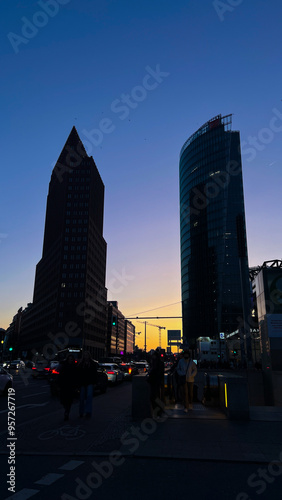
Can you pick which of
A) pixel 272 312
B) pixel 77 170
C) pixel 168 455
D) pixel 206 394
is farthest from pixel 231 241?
pixel 168 455

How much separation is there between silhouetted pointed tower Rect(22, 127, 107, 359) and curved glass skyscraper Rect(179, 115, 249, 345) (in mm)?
32843

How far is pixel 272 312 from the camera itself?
22.9 m

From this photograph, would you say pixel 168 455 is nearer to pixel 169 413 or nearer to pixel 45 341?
pixel 169 413

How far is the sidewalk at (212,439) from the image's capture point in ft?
19.0

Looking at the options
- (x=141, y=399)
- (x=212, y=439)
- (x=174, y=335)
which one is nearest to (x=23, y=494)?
(x=212, y=439)

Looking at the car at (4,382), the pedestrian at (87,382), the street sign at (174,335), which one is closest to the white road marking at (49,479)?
the pedestrian at (87,382)

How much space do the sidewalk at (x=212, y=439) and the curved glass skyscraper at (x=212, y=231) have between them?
9929 centimetres

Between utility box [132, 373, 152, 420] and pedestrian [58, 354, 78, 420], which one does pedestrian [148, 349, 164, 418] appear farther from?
pedestrian [58, 354, 78, 420]

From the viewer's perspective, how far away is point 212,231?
115812mm

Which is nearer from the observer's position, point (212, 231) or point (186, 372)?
point (186, 372)

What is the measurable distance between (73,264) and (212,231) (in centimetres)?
4637

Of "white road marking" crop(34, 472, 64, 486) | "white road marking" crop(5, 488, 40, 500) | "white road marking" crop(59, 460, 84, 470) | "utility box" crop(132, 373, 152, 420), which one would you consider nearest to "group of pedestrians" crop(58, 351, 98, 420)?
"utility box" crop(132, 373, 152, 420)

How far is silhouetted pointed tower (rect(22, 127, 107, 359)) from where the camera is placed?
112 m

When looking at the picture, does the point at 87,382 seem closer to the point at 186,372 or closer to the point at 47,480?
the point at 186,372
